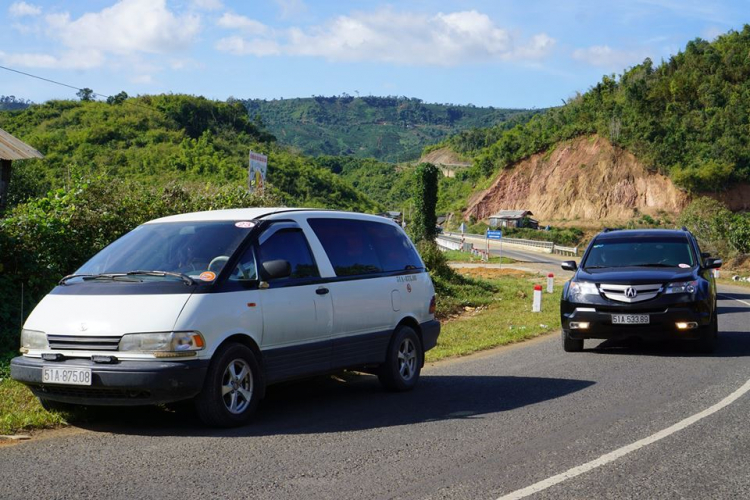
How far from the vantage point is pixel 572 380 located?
1027 cm

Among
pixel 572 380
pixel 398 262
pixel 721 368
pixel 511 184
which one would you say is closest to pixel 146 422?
pixel 398 262

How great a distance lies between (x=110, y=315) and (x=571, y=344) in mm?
8150

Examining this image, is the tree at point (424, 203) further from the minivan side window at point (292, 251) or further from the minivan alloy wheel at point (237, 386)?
the minivan alloy wheel at point (237, 386)

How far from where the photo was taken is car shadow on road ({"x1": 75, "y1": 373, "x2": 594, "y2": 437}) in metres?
7.29

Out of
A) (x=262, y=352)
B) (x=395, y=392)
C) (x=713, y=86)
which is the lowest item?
(x=395, y=392)

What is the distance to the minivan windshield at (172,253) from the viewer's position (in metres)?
7.51

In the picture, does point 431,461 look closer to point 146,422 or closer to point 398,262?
point 146,422

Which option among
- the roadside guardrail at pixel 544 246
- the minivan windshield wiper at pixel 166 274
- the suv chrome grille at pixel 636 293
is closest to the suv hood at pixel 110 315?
the minivan windshield wiper at pixel 166 274

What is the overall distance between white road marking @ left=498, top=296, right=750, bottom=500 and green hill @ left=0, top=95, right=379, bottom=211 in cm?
4206

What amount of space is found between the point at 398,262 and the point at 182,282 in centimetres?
325

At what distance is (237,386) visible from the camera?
286 inches

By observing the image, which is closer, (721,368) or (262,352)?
(262,352)

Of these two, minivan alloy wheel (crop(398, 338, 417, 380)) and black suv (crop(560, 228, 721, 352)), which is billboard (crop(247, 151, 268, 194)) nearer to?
black suv (crop(560, 228, 721, 352))

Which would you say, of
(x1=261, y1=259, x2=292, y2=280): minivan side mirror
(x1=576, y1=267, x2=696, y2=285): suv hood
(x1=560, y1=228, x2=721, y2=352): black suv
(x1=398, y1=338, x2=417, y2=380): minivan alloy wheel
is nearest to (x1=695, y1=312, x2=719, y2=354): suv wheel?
(x1=560, y1=228, x2=721, y2=352): black suv
